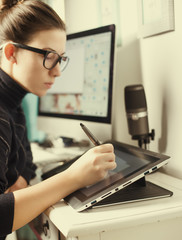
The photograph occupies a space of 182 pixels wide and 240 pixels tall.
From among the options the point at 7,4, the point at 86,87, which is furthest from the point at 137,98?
the point at 7,4

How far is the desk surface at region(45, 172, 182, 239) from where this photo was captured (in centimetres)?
64

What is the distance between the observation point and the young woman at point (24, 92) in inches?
28.3

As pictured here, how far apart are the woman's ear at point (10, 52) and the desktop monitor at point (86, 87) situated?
340mm

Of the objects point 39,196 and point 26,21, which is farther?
point 26,21

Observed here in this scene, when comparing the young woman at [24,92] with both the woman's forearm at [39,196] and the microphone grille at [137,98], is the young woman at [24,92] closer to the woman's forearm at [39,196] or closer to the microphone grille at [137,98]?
the woman's forearm at [39,196]

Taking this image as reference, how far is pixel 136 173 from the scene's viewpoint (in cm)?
74

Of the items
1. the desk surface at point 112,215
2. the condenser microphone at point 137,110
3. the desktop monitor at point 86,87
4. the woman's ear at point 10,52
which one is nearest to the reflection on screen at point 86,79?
the desktop monitor at point 86,87

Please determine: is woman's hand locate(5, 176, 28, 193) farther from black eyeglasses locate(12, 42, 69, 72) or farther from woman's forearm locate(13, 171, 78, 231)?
black eyeglasses locate(12, 42, 69, 72)

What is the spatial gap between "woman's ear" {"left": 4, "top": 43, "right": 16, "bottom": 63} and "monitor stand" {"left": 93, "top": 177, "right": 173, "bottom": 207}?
490 millimetres

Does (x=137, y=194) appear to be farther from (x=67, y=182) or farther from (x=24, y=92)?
(x=24, y=92)

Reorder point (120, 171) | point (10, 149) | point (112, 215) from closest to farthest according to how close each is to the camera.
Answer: point (112, 215) → point (120, 171) → point (10, 149)

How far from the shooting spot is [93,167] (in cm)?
74

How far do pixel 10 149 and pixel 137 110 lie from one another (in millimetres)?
A: 415

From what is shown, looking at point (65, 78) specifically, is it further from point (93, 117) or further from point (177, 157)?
point (177, 157)
